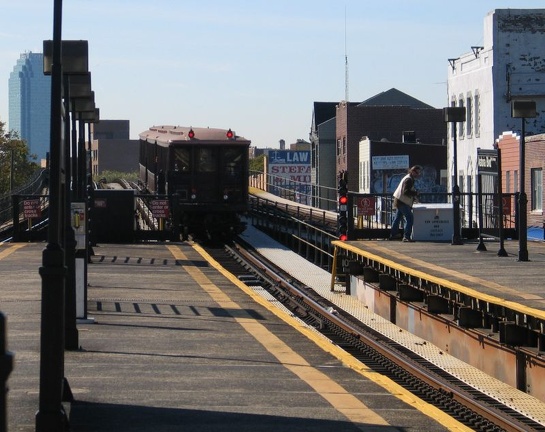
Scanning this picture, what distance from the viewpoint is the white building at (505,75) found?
50.0 m

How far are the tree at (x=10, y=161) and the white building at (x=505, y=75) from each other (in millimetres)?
38509

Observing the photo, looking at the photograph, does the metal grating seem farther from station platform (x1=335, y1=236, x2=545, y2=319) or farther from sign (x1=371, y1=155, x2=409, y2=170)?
sign (x1=371, y1=155, x2=409, y2=170)

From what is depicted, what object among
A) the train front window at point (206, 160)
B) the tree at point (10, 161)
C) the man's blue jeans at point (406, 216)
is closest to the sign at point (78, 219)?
the man's blue jeans at point (406, 216)

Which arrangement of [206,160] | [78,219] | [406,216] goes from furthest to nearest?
[206,160] → [406,216] → [78,219]

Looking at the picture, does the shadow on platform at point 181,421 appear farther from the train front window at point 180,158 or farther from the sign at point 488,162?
the train front window at point 180,158

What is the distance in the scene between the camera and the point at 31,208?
34.1 meters

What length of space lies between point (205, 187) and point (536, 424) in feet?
90.1

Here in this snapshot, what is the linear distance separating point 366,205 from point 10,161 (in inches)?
2399

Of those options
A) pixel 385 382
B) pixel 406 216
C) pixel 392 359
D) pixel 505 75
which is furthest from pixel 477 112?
pixel 385 382

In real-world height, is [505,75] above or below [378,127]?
above

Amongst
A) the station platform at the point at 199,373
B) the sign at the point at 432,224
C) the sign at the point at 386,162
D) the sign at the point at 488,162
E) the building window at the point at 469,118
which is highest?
the building window at the point at 469,118

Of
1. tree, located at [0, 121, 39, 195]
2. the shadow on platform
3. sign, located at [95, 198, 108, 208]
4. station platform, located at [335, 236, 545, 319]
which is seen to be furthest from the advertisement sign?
the shadow on platform

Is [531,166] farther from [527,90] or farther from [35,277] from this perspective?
[35,277]

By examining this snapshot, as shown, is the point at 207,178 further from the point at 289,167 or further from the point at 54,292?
the point at 289,167
